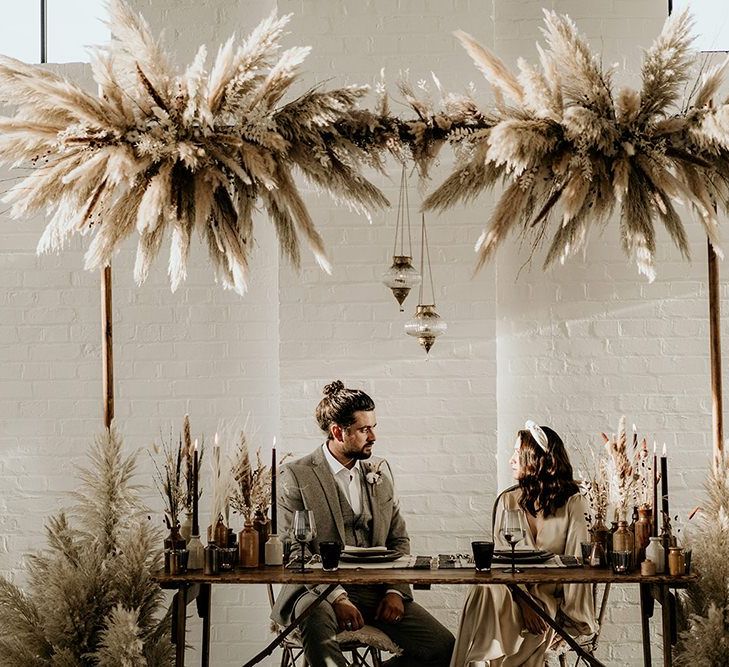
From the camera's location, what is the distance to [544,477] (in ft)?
13.0

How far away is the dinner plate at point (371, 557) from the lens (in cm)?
362

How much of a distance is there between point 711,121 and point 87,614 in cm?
270

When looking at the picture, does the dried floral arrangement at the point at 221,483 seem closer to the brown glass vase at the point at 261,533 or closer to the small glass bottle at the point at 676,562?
the brown glass vase at the point at 261,533

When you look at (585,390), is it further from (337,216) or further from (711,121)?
(711,121)

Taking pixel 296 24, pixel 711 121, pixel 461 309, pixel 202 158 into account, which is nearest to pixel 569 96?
pixel 711 121

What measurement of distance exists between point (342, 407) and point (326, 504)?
0.39 m

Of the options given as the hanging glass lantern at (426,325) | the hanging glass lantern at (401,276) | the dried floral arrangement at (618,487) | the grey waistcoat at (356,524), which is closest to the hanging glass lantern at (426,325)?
the hanging glass lantern at (426,325)

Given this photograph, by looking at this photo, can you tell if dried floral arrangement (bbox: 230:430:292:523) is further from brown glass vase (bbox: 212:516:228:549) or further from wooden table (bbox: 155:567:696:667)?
wooden table (bbox: 155:567:696:667)

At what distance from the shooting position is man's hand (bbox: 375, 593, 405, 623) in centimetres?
385

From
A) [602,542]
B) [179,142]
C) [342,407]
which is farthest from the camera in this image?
[342,407]

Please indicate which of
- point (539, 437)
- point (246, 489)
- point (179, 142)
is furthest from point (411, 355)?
point (179, 142)

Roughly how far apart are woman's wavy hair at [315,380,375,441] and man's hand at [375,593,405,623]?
68cm

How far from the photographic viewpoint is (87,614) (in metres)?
3.65

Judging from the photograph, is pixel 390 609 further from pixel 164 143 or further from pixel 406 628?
pixel 164 143
